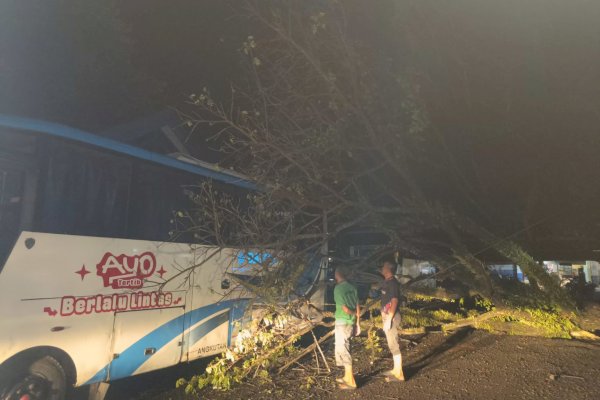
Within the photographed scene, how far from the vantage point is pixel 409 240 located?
25.9 feet

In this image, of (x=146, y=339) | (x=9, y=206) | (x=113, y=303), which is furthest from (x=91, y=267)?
(x=146, y=339)

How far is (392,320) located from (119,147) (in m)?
4.37

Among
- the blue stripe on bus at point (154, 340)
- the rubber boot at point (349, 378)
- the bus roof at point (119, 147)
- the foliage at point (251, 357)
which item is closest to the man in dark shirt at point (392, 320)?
the rubber boot at point (349, 378)

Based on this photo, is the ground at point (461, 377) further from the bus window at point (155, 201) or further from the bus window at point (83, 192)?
the bus window at point (83, 192)

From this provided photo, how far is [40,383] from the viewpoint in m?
4.96

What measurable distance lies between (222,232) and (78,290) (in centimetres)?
255

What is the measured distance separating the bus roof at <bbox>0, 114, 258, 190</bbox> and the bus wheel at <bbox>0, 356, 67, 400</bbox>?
8.53 ft

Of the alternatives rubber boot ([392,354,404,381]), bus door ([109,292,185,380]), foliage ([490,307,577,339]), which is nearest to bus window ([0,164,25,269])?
bus door ([109,292,185,380])

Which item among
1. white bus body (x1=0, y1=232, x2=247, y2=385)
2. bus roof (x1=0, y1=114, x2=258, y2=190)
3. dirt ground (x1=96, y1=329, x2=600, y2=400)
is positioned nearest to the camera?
white bus body (x1=0, y1=232, x2=247, y2=385)

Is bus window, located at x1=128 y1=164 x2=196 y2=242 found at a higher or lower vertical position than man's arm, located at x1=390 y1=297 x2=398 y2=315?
higher

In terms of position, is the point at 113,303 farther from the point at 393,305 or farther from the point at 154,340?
the point at 393,305

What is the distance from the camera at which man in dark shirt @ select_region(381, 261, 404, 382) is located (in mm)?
6000

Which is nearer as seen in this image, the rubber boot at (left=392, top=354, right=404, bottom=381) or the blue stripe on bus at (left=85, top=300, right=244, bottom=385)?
the blue stripe on bus at (left=85, top=300, right=244, bottom=385)

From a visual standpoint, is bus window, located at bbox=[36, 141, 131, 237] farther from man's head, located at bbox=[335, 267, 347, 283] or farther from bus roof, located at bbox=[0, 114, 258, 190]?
man's head, located at bbox=[335, 267, 347, 283]
